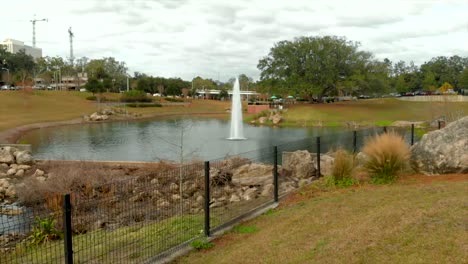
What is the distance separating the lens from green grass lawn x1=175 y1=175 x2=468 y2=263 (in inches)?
231

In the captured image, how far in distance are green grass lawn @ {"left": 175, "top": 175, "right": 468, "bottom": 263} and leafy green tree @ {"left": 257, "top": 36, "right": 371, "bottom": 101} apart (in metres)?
62.2

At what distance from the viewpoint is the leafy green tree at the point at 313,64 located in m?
71.1

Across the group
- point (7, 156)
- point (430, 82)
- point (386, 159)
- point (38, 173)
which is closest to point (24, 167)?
point (7, 156)

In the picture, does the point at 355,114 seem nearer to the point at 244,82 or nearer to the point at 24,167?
the point at 24,167

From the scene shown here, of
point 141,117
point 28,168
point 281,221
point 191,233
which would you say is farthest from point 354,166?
point 141,117

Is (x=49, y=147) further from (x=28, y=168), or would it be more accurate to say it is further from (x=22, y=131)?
(x=22, y=131)

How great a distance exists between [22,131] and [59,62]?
8856cm

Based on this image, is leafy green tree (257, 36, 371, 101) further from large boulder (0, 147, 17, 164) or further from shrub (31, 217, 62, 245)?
shrub (31, 217, 62, 245)

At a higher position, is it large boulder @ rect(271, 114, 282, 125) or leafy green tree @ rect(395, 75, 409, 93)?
leafy green tree @ rect(395, 75, 409, 93)

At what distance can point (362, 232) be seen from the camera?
6.77 meters

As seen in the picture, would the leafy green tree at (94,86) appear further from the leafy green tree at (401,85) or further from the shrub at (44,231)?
the shrub at (44,231)

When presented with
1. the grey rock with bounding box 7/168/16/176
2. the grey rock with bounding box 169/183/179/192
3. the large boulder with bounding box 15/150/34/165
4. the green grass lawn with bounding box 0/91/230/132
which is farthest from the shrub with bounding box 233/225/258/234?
the green grass lawn with bounding box 0/91/230/132

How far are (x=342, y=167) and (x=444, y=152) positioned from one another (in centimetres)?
285

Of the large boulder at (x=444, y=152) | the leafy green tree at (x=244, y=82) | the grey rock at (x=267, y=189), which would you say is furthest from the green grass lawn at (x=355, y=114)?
the leafy green tree at (x=244, y=82)
